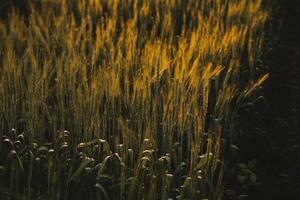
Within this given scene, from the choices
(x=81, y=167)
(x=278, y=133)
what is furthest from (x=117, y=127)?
(x=278, y=133)

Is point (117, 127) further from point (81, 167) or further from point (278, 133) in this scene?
point (278, 133)

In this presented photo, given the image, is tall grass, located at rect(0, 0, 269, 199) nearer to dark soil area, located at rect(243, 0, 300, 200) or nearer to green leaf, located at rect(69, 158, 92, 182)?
green leaf, located at rect(69, 158, 92, 182)

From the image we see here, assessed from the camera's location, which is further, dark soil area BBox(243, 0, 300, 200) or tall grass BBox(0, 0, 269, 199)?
dark soil area BBox(243, 0, 300, 200)

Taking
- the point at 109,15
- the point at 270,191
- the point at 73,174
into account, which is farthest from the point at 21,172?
the point at 109,15

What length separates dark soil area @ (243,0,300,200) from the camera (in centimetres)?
309

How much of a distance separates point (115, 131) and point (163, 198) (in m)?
0.63

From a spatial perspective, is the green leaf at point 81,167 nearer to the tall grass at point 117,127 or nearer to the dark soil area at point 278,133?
the tall grass at point 117,127

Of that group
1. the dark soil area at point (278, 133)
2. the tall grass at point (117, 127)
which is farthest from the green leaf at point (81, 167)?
the dark soil area at point (278, 133)

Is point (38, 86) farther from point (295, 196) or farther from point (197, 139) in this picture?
point (295, 196)

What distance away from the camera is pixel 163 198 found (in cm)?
235

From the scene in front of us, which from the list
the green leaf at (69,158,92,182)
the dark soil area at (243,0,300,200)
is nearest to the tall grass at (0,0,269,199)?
the green leaf at (69,158,92,182)

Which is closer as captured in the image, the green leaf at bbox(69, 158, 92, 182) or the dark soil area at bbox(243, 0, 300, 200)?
the green leaf at bbox(69, 158, 92, 182)

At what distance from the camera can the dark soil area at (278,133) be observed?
3094mm

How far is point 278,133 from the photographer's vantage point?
11.7 feet
